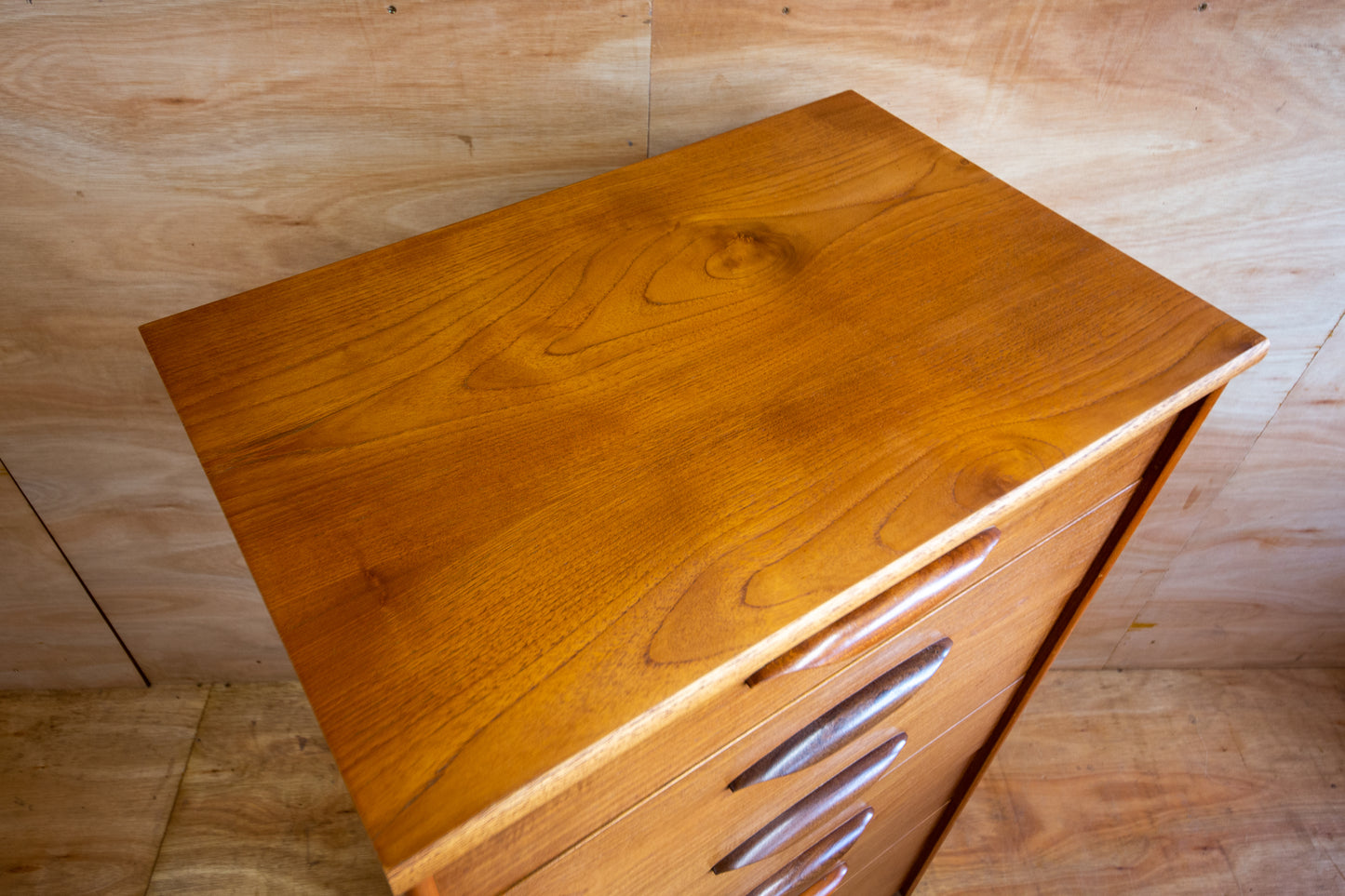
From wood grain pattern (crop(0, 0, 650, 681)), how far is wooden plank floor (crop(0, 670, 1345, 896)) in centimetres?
52

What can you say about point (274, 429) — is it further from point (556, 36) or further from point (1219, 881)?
point (1219, 881)

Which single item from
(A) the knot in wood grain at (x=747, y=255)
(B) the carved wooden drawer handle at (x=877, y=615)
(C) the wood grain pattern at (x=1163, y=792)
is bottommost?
(C) the wood grain pattern at (x=1163, y=792)

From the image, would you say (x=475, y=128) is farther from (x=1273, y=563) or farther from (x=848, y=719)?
(x=1273, y=563)

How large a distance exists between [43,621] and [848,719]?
115 centimetres

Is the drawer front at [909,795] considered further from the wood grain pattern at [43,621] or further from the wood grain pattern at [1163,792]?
the wood grain pattern at [43,621]

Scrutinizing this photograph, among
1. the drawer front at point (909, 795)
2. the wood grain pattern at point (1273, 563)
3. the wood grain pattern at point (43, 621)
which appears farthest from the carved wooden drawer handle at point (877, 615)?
the wood grain pattern at point (43, 621)

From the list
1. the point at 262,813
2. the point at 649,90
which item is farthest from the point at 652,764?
the point at 262,813

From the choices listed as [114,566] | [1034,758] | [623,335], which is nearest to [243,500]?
[623,335]

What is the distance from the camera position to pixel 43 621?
1.21 meters

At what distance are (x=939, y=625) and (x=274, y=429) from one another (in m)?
0.45

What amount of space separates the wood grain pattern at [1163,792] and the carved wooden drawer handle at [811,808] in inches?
25.9

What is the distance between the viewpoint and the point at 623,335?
1.87 ft

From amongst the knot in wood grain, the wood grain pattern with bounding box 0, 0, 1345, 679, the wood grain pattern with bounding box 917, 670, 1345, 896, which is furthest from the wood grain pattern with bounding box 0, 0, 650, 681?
the wood grain pattern with bounding box 917, 670, 1345, 896

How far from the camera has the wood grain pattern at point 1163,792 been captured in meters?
1.27
